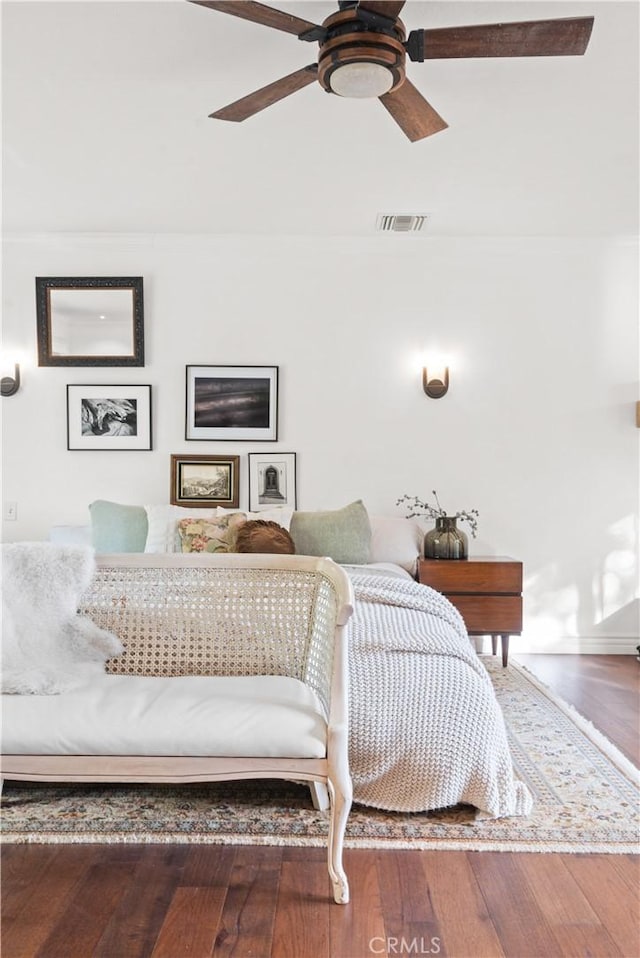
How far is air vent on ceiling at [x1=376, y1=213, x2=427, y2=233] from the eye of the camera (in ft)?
14.1

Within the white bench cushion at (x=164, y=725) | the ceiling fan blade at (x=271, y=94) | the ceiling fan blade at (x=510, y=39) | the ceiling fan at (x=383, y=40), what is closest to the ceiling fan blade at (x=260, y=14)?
the ceiling fan at (x=383, y=40)

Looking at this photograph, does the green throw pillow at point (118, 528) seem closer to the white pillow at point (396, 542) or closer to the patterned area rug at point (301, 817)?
the white pillow at point (396, 542)

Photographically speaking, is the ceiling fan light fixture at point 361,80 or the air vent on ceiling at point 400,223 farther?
the air vent on ceiling at point 400,223

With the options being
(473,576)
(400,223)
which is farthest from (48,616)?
(400,223)

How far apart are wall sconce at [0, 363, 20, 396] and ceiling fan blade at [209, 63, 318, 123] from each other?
8.83 feet

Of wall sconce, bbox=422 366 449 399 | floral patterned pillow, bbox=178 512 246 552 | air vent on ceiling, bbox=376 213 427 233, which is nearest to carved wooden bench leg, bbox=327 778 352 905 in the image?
floral patterned pillow, bbox=178 512 246 552

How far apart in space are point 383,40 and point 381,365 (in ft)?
8.70

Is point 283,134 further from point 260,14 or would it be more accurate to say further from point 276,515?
point 276,515

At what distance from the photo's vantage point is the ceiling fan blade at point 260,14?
1.97 metres

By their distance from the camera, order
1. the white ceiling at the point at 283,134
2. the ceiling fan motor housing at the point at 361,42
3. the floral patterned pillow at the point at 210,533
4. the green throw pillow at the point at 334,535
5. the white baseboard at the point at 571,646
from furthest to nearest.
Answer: the white baseboard at the point at 571,646
the green throw pillow at the point at 334,535
the floral patterned pillow at the point at 210,533
the white ceiling at the point at 283,134
the ceiling fan motor housing at the point at 361,42

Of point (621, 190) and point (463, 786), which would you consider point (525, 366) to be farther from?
point (463, 786)

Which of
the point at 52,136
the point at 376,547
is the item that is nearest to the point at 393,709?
the point at 376,547

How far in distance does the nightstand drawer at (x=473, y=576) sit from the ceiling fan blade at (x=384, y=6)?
277cm

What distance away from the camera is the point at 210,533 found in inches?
149
